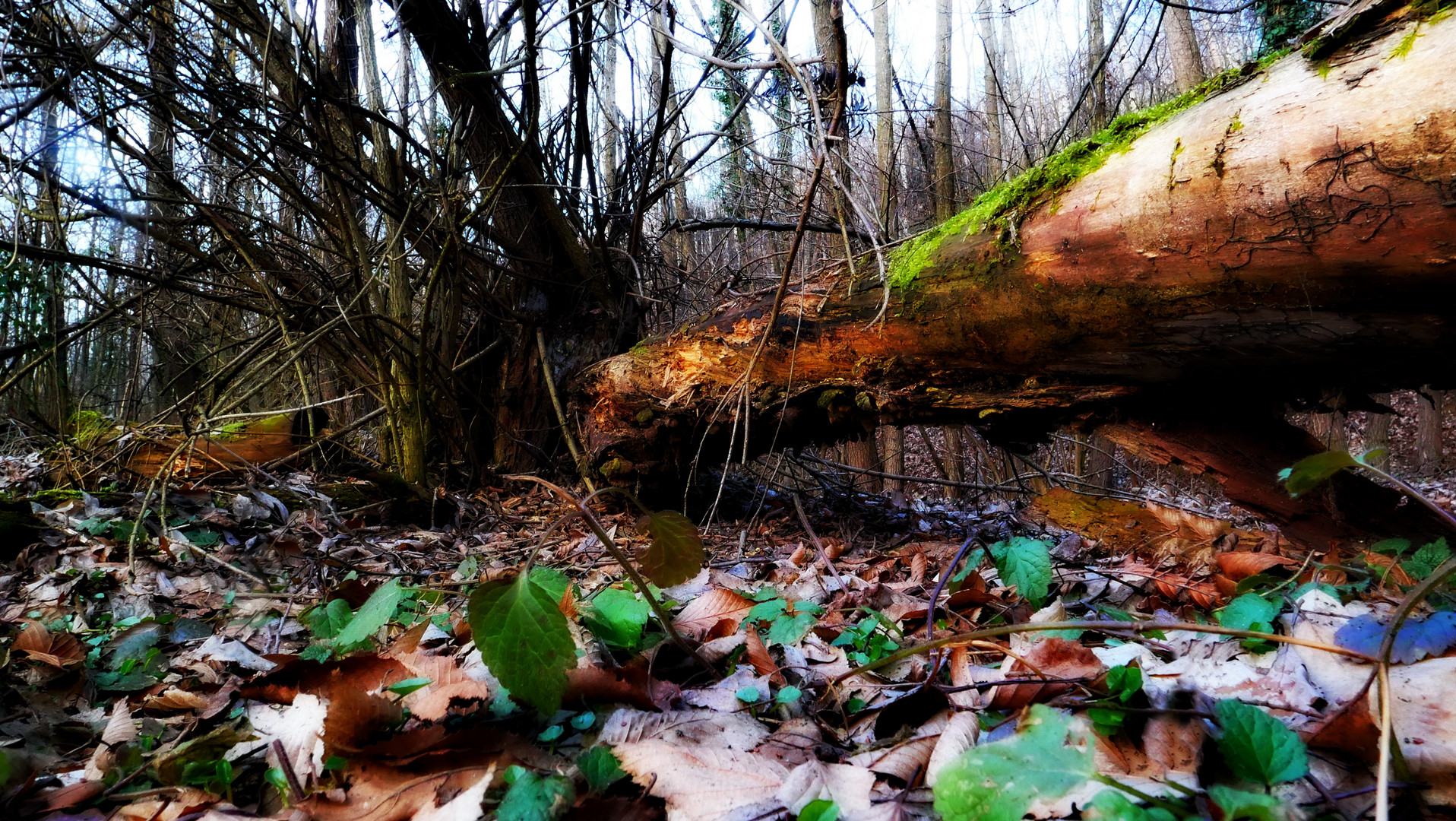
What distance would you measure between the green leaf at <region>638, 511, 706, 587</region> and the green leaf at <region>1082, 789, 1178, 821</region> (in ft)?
2.08

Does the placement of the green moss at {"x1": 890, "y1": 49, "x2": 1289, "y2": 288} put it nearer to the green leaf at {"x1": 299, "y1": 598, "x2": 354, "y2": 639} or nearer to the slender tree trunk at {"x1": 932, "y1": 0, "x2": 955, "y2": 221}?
the green leaf at {"x1": 299, "y1": 598, "x2": 354, "y2": 639}

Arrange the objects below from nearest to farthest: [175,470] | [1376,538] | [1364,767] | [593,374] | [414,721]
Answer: [1364,767]
[414,721]
[1376,538]
[175,470]
[593,374]

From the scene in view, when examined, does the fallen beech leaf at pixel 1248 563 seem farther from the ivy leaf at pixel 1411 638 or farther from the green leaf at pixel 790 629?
the green leaf at pixel 790 629

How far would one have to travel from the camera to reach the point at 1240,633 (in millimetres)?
880

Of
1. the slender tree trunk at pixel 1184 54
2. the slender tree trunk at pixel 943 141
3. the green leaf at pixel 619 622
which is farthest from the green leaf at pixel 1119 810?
the slender tree trunk at pixel 1184 54

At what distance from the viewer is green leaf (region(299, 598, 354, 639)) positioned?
58.3 inches

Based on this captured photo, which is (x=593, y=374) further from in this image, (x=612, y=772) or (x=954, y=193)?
(x=954, y=193)

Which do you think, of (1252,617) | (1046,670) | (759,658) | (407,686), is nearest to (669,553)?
(759,658)

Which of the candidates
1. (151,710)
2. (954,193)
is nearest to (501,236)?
(151,710)

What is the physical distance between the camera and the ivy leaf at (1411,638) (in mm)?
992

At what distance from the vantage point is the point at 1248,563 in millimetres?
1874

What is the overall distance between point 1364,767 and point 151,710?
2065 mm

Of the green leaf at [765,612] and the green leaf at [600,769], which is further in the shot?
the green leaf at [765,612]

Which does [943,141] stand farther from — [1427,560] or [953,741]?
[953,741]
